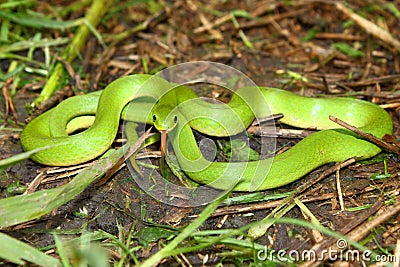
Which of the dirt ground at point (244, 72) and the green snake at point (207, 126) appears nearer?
the dirt ground at point (244, 72)

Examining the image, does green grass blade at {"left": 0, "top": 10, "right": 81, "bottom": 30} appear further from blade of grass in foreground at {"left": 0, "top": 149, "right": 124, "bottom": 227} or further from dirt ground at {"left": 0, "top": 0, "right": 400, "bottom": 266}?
blade of grass in foreground at {"left": 0, "top": 149, "right": 124, "bottom": 227}

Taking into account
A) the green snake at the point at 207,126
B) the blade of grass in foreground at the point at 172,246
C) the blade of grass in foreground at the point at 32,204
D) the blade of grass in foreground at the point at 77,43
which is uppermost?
the blade of grass in foreground at the point at 77,43

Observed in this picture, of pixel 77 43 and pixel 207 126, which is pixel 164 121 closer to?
pixel 207 126

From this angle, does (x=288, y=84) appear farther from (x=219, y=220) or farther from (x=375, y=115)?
(x=219, y=220)

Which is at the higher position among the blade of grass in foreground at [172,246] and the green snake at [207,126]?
the green snake at [207,126]

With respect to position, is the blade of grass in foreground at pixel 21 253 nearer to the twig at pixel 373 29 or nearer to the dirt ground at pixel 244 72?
the dirt ground at pixel 244 72

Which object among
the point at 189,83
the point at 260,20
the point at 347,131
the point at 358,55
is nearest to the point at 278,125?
the point at 347,131

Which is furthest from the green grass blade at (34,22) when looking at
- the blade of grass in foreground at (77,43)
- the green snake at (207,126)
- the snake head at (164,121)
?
the snake head at (164,121)

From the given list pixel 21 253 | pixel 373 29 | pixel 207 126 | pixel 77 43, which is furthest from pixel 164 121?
pixel 373 29
